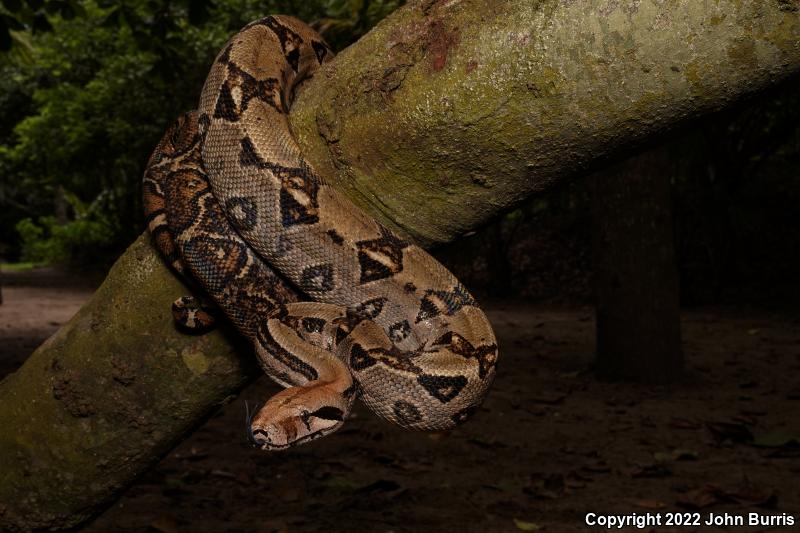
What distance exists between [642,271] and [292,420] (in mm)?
6817

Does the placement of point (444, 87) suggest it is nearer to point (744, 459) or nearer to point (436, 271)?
point (436, 271)

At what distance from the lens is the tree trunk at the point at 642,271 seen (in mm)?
8297

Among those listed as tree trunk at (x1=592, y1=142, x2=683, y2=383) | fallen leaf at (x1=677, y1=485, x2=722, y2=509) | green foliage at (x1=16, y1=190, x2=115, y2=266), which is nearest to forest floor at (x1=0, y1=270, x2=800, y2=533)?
fallen leaf at (x1=677, y1=485, x2=722, y2=509)

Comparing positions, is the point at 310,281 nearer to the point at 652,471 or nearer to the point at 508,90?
the point at 508,90

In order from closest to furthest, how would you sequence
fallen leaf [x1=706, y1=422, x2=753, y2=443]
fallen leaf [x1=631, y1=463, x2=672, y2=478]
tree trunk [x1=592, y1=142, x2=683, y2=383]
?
1. fallen leaf [x1=631, y1=463, x2=672, y2=478]
2. fallen leaf [x1=706, y1=422, x2=753, y2=443]
3. tree trunk [x1=592, y1=142, x2=683, y2=383]

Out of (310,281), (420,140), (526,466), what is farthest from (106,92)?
(420,140)

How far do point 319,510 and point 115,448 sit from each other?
8.88ft

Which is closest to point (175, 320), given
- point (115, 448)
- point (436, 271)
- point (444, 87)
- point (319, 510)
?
point (115, 448)

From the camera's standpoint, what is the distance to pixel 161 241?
8.45ft

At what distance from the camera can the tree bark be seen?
5.91 feet

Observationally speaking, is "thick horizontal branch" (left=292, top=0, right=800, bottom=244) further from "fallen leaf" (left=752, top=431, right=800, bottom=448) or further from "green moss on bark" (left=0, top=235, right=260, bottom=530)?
"fallen leaf" (left=752, top=431, right=800, bottom=448)

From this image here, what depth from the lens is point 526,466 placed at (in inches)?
234

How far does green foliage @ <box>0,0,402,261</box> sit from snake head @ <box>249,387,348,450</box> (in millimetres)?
7047

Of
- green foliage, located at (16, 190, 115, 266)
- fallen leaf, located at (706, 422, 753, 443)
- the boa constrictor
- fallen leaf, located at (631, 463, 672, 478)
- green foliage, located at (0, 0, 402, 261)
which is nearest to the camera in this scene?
the boa constrictor
